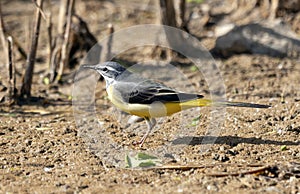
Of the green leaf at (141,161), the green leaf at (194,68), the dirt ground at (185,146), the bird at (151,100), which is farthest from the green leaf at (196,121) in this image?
the green leaf at (194,68)

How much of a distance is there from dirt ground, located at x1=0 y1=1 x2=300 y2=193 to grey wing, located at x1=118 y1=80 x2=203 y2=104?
0.56 meters

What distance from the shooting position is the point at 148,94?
711 centimetres

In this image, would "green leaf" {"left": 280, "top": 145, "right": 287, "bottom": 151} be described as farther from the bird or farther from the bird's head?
the bird's head

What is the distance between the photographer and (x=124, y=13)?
1290 centimetres

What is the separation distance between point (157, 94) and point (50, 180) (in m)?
1.69

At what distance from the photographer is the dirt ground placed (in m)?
5.89

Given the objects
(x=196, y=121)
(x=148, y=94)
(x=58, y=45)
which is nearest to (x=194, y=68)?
(x=58, y=45)

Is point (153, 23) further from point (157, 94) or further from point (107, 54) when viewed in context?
point (157, 94)

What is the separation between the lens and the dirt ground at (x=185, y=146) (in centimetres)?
589

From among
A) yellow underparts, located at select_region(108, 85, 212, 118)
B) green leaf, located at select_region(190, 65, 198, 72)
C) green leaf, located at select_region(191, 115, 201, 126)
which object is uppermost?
yellow underparts, located at select_region(108, 85, 212, 118)

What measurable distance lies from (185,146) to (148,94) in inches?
28.9

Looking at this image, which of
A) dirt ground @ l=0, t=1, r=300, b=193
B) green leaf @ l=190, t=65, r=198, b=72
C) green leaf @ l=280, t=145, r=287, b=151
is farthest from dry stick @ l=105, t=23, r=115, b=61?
green leaf @ l=280, t=145, r=287, b=151

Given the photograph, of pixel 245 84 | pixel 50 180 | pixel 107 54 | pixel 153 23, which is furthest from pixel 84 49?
pixel 50 180

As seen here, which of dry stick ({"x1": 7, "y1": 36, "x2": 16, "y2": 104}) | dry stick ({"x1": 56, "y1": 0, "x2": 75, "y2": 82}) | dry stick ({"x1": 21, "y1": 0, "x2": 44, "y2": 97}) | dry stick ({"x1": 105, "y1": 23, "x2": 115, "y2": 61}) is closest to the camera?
dry stick ({"x1": 7, "y1": 36, "x2": 16, "y2": 104})
